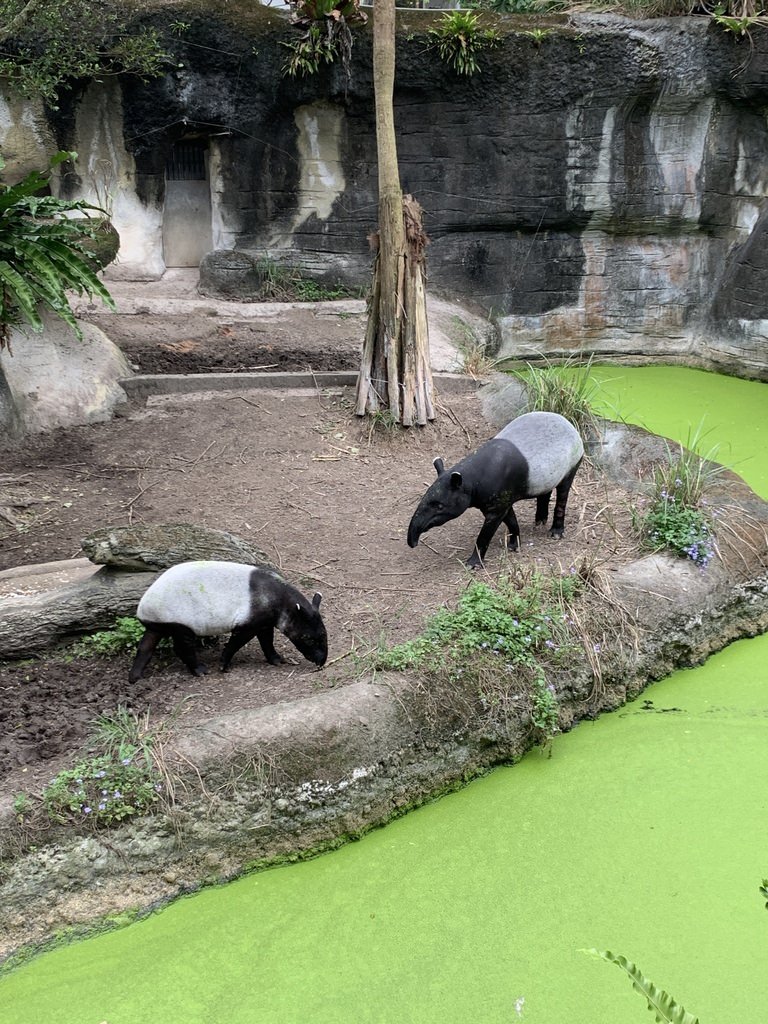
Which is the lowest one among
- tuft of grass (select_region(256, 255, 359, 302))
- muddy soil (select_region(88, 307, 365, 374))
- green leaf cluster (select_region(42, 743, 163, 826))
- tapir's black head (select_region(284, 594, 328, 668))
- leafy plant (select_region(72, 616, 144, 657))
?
green leaf cluster (select_region(42, 743, 163, 826))

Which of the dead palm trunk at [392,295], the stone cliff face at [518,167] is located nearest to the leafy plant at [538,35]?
the stone cliff face at [518,167]

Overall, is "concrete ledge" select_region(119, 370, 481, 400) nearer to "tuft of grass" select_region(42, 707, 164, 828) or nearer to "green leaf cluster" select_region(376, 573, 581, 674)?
"green leaf cluster" select_region(376, 573, 581, 674)

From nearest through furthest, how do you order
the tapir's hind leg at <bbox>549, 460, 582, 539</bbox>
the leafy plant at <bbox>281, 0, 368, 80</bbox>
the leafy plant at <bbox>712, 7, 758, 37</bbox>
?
the tapir's hind leg at <bbox>549, 460, 582, 539</bbox> < the leafy plant at <bbox>281, 0, 368, 80</bbox> < the leafy plant at <bbox>712, 7, 758, 37</bbox>

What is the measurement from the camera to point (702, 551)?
5.48 meters

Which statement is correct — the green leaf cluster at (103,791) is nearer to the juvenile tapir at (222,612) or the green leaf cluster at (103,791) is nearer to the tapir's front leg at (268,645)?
the juvenile tapir at (222,612)

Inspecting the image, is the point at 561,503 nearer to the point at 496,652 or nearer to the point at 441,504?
the point at 441,504

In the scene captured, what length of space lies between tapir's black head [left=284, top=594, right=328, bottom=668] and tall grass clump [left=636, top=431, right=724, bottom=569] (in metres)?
2.22

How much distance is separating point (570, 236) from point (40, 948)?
1013 centimetres

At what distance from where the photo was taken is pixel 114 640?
459cm

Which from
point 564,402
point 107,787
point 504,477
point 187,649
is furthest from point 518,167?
point 107,787

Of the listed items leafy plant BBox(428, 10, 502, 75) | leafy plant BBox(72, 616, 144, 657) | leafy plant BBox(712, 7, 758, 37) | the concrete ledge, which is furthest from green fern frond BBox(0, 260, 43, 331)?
leafy plant BBox(712, 7, 758, 37)

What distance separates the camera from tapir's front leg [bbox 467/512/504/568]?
5396 mm

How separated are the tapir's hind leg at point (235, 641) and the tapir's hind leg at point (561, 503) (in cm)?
223

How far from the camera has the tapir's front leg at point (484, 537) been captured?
5.40 m
